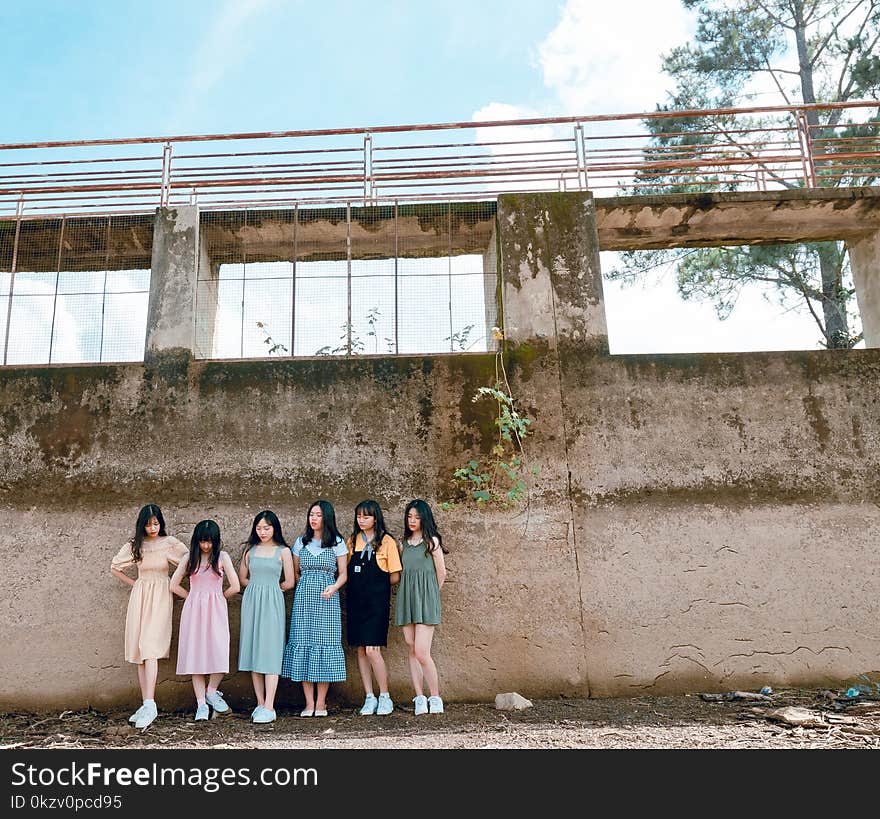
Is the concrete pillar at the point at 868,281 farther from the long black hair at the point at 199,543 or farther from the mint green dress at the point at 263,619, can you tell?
the long black hair at the point at 199,543

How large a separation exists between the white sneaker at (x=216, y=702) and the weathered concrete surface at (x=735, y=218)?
547cm

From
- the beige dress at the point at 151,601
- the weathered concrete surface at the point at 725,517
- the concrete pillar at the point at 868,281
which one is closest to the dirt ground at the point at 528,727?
the weathered concrete surface at the point at 725,517

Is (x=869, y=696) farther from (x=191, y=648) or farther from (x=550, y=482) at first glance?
(x=191, y=648)

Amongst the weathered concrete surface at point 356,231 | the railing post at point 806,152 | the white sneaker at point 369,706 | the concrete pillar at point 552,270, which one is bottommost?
the white sneaker at point 369,706

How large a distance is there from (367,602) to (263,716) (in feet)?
3.46

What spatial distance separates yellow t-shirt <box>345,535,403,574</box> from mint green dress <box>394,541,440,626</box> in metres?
0.06

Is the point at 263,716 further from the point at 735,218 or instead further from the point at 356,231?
the point at 735,218

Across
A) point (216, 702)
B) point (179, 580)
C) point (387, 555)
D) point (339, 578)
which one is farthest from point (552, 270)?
point (216, 702)

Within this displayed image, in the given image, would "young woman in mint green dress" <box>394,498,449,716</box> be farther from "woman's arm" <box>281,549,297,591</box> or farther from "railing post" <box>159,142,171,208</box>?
"railing post" <box>159,142,171,208</box>

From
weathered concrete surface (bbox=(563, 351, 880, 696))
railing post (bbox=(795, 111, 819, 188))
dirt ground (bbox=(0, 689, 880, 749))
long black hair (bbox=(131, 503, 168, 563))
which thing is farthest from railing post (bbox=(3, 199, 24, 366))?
railing post (bbox=(795, 111, 819, 188))

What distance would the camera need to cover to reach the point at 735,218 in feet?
24.6

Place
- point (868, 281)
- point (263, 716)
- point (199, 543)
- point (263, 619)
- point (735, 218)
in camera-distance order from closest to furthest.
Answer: point (263, 716) < point (263, 619) < point (199, 543) < point (735, 218) < point (868, 281)

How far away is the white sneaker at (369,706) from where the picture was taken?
5.46 metres

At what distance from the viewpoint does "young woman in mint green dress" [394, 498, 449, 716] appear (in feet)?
18.0
